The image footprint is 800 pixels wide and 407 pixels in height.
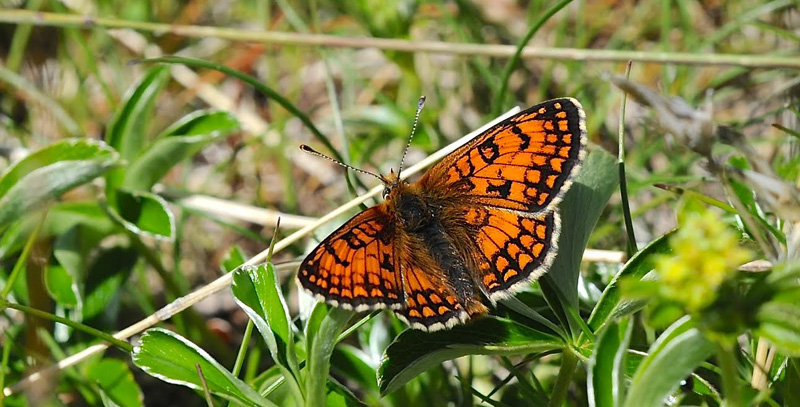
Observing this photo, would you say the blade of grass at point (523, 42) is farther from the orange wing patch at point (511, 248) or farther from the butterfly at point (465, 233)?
the orange wing patch at point (511, 248)

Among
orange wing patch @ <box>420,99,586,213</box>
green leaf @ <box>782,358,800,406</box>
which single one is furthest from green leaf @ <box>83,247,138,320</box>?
green leaf @ <box>782,358,800,406</box>

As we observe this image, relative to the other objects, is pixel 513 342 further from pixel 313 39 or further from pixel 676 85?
pixel 676 85

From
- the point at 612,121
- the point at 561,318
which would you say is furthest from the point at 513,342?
the point at 612,121

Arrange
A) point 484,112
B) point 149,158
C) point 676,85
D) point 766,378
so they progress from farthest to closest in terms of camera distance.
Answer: point 484,112
point 676,85
point 149,158
point 766,378

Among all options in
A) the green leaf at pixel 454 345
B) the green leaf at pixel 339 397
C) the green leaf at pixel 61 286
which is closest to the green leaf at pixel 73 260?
the green leaf at pixel 61 286

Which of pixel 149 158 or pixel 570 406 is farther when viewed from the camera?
pixel 149 158

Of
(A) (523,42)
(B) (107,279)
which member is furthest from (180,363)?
(A) (523,42)

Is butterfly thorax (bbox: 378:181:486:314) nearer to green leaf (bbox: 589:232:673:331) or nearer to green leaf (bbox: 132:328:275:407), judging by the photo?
green leaf (bbox: 589:232:673:331)
